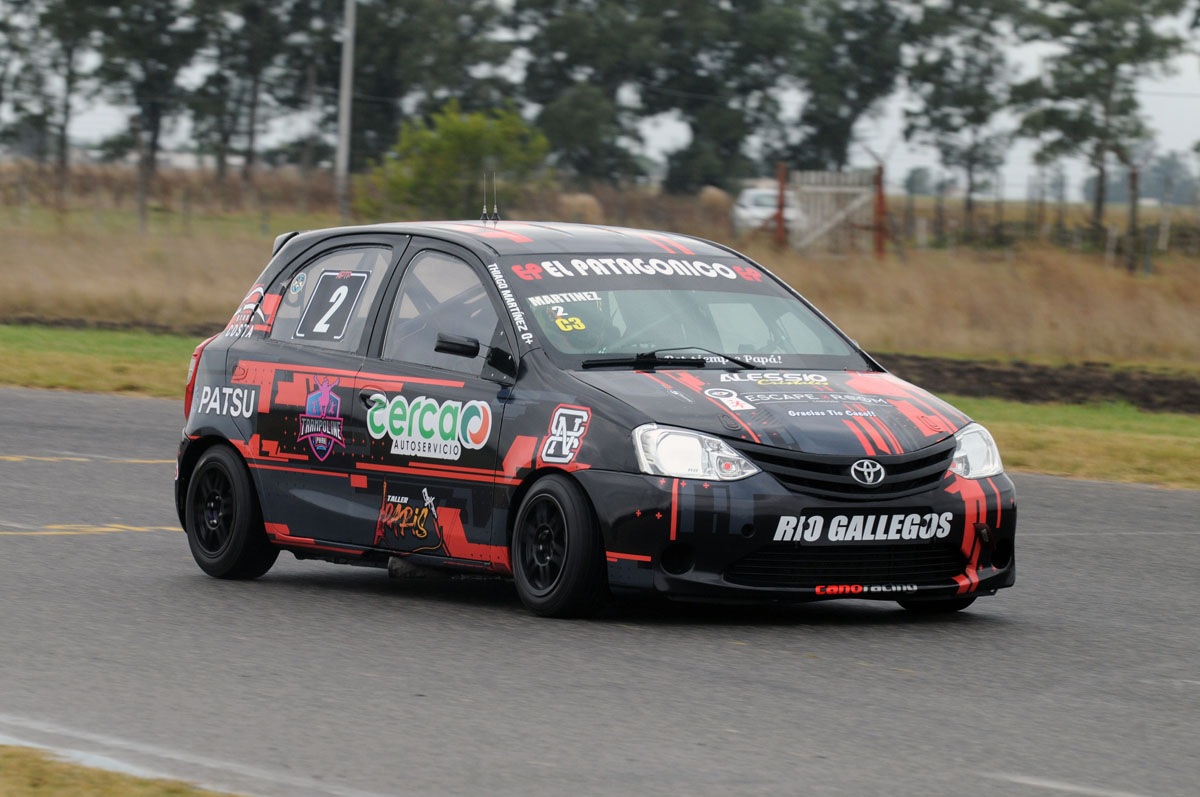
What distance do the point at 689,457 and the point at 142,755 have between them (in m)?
2.62

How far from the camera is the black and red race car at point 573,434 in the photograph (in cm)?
751

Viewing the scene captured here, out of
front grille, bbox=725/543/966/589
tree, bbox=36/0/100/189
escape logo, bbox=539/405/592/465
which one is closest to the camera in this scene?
front grille, bbox=725/543/966/589

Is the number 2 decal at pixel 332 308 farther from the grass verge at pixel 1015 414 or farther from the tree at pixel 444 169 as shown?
the tree at pixel 444 169

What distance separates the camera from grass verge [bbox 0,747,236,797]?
5.00 metres

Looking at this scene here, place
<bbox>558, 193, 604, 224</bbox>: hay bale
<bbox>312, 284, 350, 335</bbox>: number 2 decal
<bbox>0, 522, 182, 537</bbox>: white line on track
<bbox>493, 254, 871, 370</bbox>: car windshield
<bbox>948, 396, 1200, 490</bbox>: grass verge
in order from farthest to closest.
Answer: <bbox>558, 193, 604, 224</bbox>: hay bale, <bbox>948, 396, 1200, 490</bbox>: grass verge, <bbox>0, 522, 182, 537</bbox>: white line on track, <bbox>312, 284, 350, 335</bbox>: number 2 decal, <bbox>493, 254, 871, 370</bbox>: car windshield

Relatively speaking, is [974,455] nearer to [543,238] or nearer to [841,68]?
[543,238]

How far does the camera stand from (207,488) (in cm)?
948

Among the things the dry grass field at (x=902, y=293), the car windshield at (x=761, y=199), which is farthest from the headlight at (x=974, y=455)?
the car windshield at (x=761, y=199)

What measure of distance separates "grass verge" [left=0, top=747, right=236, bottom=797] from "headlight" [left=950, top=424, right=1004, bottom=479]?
3721 mm

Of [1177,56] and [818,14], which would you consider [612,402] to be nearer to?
[1177,56]

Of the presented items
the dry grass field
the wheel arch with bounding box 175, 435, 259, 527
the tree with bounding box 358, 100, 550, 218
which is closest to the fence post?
the dry grass field

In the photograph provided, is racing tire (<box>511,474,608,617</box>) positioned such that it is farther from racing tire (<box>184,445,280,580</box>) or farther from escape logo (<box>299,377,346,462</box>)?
racing tire (<box>184,445,280,580</box>)

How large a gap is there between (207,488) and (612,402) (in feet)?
8.56

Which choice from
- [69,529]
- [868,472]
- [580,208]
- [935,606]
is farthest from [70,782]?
[580,208]
